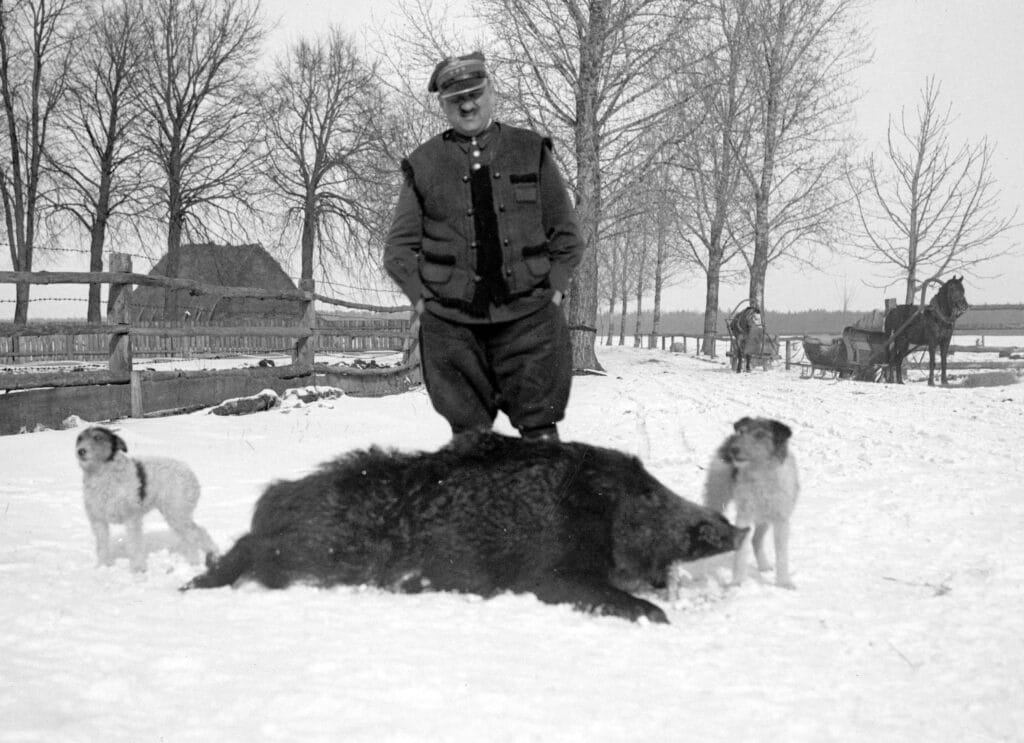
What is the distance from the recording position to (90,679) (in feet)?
4.23

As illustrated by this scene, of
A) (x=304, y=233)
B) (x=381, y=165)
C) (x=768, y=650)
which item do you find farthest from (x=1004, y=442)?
(x=304, y=233)

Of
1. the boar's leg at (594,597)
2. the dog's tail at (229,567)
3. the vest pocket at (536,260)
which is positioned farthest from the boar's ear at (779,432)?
the dog's tail at (229,567)

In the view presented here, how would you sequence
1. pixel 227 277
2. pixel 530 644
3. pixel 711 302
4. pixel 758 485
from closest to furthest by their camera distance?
pixel 530 644 → pixel 758 485 → pixel 711 302 → pixel 227 277

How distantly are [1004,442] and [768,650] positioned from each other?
3539 mm

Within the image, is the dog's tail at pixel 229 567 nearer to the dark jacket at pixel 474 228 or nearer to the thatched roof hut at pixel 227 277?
the dark jacket at pixel 474 228

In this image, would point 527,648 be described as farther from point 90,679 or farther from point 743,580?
point 90,679

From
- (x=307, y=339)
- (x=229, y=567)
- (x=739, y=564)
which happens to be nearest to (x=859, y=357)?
(x=307, y=339)

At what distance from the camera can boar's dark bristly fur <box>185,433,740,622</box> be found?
6.56 ft

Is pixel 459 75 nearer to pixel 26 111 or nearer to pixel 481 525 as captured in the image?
pixel 481 525

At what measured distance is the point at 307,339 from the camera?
8820 millimetres

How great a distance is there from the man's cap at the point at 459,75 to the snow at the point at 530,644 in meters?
1.33

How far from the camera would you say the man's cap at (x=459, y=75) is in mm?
2258

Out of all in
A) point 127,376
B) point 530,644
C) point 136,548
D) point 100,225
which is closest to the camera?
point 530,644

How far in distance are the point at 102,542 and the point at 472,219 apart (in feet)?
4.81
